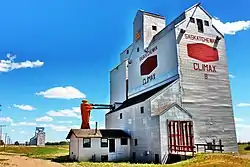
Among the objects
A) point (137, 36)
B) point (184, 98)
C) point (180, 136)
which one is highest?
point (137, 36)

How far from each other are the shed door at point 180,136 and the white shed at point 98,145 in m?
6.80

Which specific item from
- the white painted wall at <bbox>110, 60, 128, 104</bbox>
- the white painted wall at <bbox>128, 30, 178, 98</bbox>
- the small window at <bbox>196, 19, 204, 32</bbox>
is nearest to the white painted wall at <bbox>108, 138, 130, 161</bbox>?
the white painted wall at <bbox>128, 30, 178, 98</bbox>

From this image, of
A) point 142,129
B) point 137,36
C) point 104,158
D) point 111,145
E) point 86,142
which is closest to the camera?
point 142,129

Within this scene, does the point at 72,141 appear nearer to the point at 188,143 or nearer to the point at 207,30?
the point at 188,143

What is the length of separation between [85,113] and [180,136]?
50.6 feet

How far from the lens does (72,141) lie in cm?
3050

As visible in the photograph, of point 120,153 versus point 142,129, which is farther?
point 120,153

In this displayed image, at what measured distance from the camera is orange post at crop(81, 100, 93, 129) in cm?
3603

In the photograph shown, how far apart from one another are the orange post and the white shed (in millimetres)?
5373

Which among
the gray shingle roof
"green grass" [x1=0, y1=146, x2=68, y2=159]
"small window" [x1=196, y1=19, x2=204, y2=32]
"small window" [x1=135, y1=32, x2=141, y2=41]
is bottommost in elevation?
"green grass" [x1=0, y1=146, x2=68, y2=159]

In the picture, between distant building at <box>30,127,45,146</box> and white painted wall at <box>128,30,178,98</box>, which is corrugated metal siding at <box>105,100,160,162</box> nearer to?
white painted wall at <box>128,30,178,98</box>

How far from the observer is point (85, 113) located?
3644cm

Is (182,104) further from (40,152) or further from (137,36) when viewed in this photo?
(40,152)

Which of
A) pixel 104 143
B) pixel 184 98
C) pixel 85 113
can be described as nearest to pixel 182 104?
pixel 184 98
